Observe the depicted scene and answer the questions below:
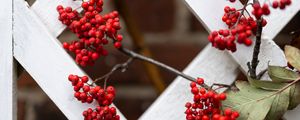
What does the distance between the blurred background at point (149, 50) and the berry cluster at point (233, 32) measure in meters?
0.73

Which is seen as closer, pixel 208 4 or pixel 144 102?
pixel 208 4

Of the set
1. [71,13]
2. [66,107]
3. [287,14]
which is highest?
[71,13]

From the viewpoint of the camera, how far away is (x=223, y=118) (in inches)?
31.4

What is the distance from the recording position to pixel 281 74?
0.87 m

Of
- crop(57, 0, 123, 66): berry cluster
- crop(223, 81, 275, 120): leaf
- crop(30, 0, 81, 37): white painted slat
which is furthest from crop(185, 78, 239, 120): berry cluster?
crop(30, 0, 81, 37): white painted slat

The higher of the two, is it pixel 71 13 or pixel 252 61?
pixel 71 13

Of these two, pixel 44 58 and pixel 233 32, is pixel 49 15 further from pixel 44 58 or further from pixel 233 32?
pixel 233 32

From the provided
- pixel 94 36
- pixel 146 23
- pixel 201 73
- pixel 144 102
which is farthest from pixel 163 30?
pixel 94 36

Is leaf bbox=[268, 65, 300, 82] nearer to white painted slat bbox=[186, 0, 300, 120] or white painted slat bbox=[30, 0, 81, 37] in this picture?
white painted slat bbox=[186, 0, 300, 120]

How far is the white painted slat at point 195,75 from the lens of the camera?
0.95m

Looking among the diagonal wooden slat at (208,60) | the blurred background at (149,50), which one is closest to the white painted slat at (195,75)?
the diagonal wooden slat at (208,60)

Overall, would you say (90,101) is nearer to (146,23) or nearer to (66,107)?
(66,107)
